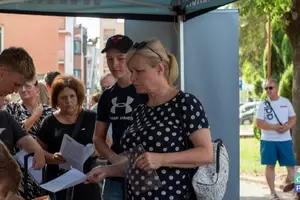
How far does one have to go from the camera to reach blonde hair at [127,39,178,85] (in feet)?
11.6

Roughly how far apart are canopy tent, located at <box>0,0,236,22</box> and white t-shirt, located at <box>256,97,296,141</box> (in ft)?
12.4

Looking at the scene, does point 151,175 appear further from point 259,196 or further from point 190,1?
point 259,196

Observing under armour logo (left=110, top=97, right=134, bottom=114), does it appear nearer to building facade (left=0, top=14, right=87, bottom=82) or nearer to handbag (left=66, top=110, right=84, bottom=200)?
handbag (left=66, top=110, right=84, bottom=200)

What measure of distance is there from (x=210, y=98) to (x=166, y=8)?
3.64 ft

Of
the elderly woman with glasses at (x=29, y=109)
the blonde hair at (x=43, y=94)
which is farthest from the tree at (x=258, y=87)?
the elderly woman with glasses at (x=29, y=109)

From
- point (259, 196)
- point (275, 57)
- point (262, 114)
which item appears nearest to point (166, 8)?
point (262, 114)

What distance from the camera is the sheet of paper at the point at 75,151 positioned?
4758 millimetres

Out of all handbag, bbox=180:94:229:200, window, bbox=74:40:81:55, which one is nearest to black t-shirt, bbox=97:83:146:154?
handbag, bbox=180:94:229:200

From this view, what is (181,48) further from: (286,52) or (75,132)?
(286,52)

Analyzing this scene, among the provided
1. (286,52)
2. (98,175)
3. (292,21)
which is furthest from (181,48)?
(286,52)

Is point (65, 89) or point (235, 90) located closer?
point (65, 89)

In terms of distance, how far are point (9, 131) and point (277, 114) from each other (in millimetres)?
6308

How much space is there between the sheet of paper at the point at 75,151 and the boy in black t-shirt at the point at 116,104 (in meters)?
0.18

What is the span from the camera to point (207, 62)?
6730 millimetres
